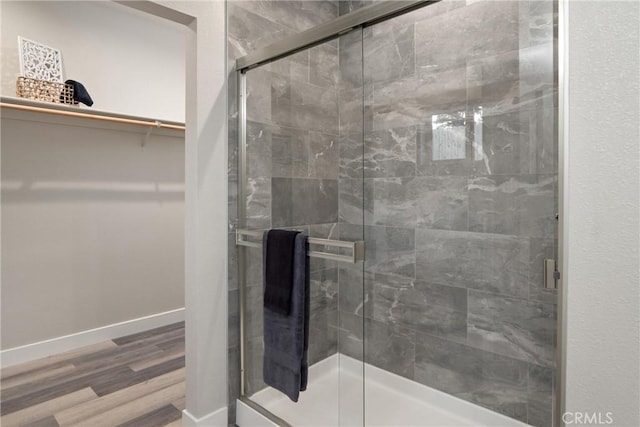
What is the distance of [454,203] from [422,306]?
60 cm

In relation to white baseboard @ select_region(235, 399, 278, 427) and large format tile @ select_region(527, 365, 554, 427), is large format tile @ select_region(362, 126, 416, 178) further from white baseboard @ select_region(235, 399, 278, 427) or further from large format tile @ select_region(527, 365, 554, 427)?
white baseboard @ select_region(235, 399, 278, 427)

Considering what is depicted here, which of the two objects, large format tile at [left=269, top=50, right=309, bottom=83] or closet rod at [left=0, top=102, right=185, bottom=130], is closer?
large format tile at [left=269, top=50, right=309, bottom=83]

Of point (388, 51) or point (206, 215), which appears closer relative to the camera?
point (388, 51)

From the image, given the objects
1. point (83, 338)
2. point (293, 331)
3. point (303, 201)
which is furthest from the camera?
point (83, 338)

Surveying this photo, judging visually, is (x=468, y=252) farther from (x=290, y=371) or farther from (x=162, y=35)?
(x=162, y=35)

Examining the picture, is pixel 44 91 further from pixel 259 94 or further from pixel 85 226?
pixel 259 94

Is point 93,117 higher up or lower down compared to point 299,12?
lower down

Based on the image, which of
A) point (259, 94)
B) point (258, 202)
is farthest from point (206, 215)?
point (259, 94)

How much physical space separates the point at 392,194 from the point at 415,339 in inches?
32.9

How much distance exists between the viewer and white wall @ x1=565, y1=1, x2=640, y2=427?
0.77 meters

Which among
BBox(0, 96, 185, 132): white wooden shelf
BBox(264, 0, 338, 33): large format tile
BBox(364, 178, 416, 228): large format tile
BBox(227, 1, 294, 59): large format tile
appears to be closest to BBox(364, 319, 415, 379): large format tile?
BBox(364, 178, 416, 228): large format tile

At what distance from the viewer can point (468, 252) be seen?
6.00ft

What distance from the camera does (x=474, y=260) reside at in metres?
1.82

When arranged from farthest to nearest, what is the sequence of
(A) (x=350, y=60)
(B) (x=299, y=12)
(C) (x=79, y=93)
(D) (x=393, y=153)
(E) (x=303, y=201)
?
(C) (x=79, y=93)
(B) (x=299, y=12)
(D) (x=393, y=153)
(E) (x=303, y=201)
(A) (x=350, y=60)
